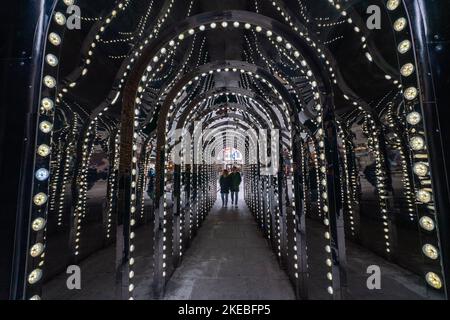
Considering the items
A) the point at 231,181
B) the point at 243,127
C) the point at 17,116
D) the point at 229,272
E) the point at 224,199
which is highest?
the point at 243,127

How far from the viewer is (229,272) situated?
391 cm

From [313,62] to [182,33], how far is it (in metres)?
1.50

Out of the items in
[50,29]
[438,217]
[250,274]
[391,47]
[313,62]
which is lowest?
[250,274]

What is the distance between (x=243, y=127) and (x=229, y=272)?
4.87 metres

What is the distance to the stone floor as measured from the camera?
126 inches

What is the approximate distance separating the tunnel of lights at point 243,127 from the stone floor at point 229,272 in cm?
24

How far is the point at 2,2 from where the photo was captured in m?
1.95

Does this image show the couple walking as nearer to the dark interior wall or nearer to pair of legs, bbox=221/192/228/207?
pair of legs, bbox=221/192/228/207

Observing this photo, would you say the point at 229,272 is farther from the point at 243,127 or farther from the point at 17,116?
the point at 243,127

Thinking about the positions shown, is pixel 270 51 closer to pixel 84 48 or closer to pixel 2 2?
pixel 84 48

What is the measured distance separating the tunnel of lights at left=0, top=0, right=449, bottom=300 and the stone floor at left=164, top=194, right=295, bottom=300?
241 millimetres

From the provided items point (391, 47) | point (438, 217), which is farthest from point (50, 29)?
point (391, 47)

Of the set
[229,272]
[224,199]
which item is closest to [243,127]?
[229,272]
